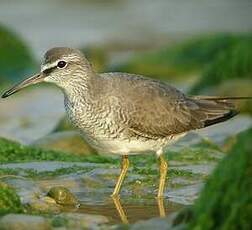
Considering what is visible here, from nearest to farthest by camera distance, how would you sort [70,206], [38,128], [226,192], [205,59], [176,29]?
[226,192], [70,206], [38,128], [205,59], [176,29]

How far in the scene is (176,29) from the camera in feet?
77.2

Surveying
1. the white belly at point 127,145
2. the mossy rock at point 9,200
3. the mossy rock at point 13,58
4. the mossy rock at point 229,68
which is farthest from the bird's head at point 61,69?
the mossy rock at point 13,58

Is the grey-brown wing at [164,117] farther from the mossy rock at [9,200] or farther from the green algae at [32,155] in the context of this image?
the mossy rock at [9,200]

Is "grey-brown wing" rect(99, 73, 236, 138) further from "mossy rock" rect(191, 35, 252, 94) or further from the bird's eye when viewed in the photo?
"mossy rock" rect(191, 35, 252, 94)

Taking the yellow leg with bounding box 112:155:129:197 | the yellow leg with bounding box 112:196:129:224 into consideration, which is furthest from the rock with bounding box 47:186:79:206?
the yellow leg with bounding box 112:155:129:197

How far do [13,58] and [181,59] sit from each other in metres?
3.74

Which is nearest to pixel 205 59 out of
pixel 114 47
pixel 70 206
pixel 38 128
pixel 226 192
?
pixel 114 47

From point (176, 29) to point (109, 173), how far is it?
13.3 m

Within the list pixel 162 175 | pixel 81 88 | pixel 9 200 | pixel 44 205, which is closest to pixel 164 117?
pixel 162 175

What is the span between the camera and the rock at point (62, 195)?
922cm

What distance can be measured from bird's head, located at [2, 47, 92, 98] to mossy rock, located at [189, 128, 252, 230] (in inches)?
122

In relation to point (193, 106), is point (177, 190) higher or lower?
lower

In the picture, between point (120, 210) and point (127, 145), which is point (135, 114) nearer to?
point (127, 145)

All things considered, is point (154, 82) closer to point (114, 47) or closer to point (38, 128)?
point (38, 128)
